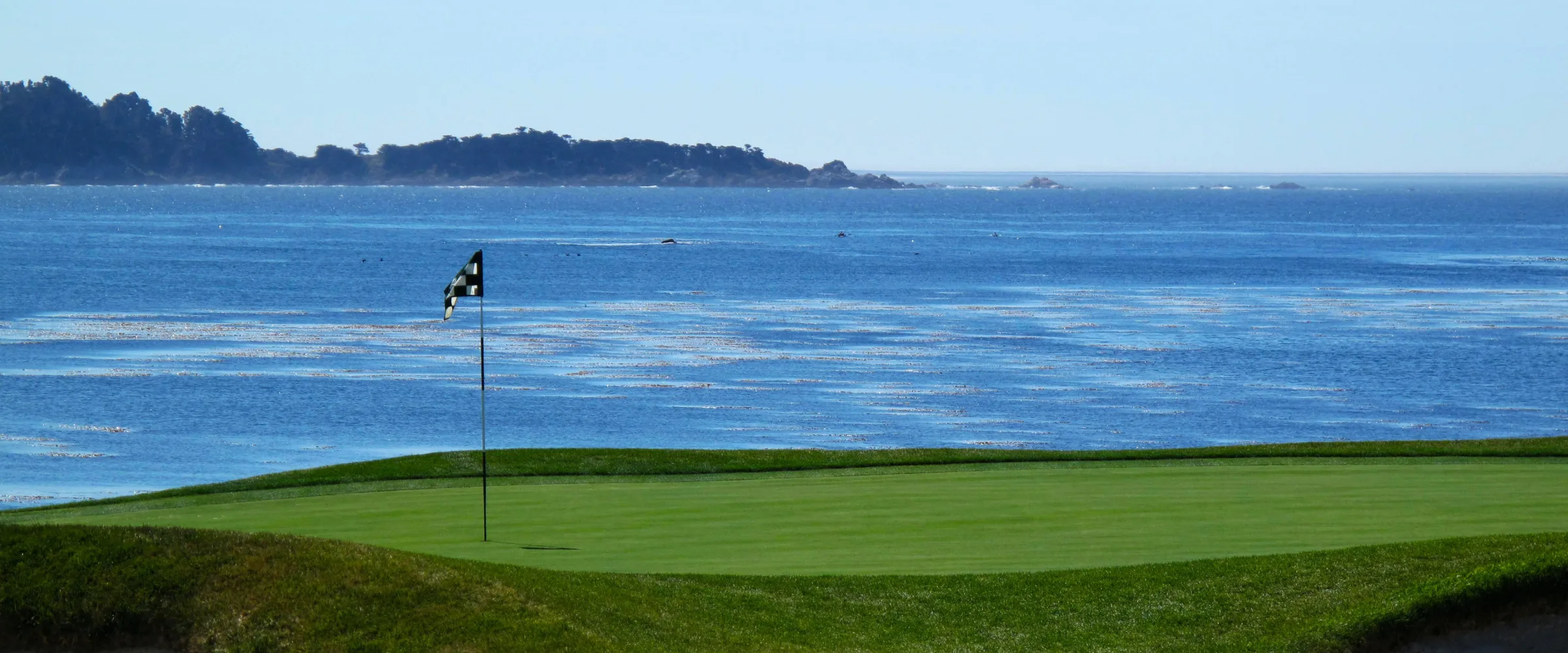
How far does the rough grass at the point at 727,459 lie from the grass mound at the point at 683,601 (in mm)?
7400

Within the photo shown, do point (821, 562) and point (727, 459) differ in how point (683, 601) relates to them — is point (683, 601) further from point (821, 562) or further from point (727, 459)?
point (727, 459)

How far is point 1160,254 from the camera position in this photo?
370 feet

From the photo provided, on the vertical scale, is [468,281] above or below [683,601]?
above

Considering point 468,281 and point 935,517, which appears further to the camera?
point 935,517

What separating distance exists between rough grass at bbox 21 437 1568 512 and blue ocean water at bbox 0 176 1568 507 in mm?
8635

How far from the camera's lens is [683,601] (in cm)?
1141

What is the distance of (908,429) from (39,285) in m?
57.8

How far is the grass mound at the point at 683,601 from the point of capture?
10.1 m

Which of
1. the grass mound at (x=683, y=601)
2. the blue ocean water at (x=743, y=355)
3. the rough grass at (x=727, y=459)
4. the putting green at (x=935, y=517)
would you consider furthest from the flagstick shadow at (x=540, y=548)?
the blue ocean water at (x=743, y=355)

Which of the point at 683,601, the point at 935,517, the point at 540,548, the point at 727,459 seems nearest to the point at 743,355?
the point at 727,459

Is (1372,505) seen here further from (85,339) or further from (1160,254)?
(1160,254)

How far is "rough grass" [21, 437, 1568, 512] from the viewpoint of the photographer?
19453 mm

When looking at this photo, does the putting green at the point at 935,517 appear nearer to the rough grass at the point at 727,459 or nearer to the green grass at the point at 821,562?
the green grass at the point at 821,562

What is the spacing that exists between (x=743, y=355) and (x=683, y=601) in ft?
122
